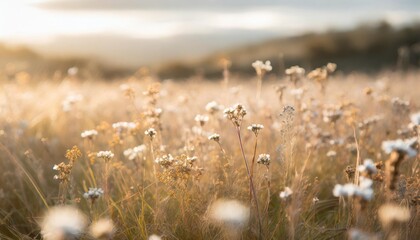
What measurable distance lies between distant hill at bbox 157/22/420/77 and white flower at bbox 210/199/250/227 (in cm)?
1969

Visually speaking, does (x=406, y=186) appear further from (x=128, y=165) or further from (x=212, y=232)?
(x=128, y=165)

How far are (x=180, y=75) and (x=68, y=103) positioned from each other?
18267 mm

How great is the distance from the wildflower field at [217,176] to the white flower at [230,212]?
0.01 meters

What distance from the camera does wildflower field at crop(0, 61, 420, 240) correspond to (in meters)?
2.34

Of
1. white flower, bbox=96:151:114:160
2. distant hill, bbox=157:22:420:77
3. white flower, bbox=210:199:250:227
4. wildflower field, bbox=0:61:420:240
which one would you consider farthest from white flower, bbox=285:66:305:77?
distant hill, bbox=157:22:420:77

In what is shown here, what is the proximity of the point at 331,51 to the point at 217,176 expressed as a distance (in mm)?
22295

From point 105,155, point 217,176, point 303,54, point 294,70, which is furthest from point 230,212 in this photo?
point 303,54

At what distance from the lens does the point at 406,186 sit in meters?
2.67

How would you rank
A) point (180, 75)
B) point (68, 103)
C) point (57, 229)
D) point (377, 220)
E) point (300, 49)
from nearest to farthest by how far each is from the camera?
point (57, 229), point (377, 220), point (68, 103), point (180, 75), point (300, 49)

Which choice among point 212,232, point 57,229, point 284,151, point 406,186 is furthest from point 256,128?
point 57,229

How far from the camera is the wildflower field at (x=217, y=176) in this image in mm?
2342

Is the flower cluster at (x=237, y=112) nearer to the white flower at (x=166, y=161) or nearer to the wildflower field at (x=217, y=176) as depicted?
the wildflower field at (x=217, y=176)

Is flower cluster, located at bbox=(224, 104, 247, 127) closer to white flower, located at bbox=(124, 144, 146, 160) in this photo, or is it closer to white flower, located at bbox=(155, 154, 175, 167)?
white flower, located at bbox=(155, 154, 175, 167)

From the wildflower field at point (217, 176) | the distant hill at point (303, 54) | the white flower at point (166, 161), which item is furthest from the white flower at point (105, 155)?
the distant hill at point (303, 54)
